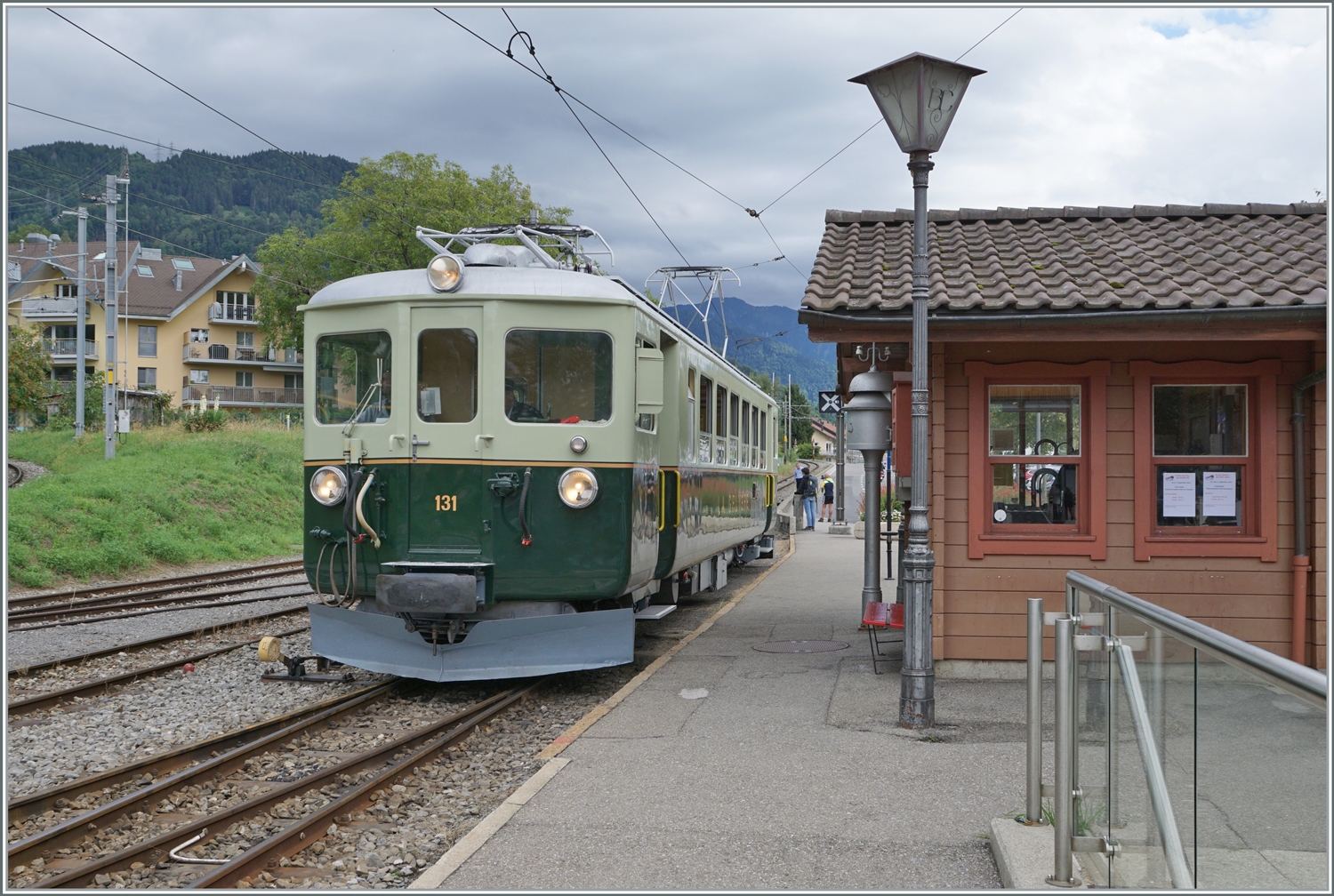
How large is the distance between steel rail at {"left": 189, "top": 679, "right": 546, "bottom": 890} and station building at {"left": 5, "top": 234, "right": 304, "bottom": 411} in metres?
56.3

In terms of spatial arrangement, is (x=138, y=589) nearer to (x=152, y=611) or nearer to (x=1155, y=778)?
(x=152, y=611)

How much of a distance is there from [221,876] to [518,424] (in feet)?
13.5

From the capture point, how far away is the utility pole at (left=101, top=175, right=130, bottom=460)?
2527 centimetres

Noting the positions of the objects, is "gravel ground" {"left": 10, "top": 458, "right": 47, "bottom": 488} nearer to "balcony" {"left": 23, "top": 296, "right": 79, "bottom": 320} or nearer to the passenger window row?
the passenger window row

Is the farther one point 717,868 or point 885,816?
point 885,816

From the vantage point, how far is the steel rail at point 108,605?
1245 centimetres

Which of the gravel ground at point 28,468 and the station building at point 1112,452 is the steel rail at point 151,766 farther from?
the gravel ground at point 28,468

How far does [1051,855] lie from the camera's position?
4.38 meters

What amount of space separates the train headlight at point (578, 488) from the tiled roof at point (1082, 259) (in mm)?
2000

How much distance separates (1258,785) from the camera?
266 cm

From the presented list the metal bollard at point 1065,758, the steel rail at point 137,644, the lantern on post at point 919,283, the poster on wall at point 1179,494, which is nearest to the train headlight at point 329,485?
the steel rail at point 137,644

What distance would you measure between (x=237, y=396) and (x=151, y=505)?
42.8 meters

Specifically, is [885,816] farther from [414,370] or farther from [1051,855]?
[414,370]

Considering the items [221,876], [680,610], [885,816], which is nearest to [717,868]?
[885,816]
